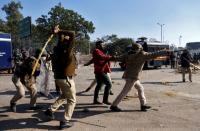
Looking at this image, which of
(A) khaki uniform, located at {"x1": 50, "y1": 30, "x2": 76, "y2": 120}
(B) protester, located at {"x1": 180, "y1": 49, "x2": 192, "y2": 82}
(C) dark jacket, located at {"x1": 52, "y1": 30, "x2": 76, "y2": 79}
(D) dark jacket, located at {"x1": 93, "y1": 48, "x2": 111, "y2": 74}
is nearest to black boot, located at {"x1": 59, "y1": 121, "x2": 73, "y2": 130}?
(A) khaki uniform, located at {"x1": 50, "y1": 30, "x2": 76, "y2": 120}

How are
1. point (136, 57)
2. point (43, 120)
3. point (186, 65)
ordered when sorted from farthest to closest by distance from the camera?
point (186, 65) < point (136, 57) < point (43, 120)

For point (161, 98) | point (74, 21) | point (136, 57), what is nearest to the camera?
point (136, 57)

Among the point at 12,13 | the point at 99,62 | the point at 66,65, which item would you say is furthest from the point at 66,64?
the point at 12,13

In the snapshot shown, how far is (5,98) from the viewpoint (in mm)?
13789

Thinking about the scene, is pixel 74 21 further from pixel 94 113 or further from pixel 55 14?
pixel 94 113

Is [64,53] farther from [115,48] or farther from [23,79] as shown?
[115,48]

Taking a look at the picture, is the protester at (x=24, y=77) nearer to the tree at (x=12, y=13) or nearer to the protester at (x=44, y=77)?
the protester at (x=44, y=77)

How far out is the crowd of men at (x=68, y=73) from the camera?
886 centimetres

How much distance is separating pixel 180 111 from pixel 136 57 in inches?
72.5

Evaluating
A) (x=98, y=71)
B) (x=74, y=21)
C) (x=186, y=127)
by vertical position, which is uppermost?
(x=74, y=21)

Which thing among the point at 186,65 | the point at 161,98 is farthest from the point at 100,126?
the point at 186,65

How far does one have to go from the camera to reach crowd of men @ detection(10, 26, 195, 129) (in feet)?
29.1

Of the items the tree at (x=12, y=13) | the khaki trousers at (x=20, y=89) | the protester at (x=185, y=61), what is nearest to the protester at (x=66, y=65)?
the khaki trousers at (x=20, y=89)

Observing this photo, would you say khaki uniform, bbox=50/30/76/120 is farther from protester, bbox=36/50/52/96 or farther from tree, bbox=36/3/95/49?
tree, bbox=36/3/95/49
